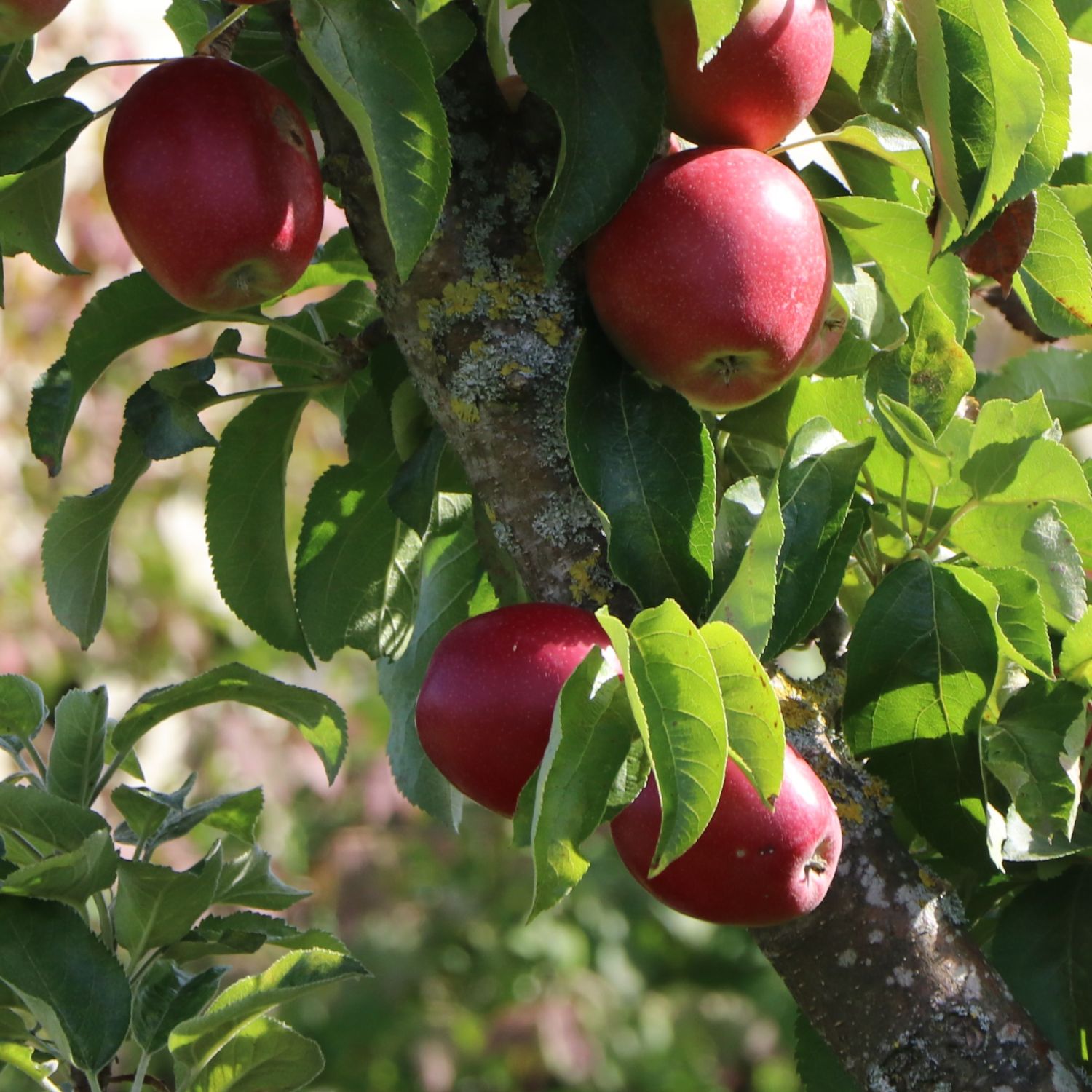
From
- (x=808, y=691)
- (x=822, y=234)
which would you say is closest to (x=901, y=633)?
(x=808, y=691)

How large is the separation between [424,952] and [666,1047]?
0.57 meters

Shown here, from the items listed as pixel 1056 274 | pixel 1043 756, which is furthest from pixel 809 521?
pixel 1056 274

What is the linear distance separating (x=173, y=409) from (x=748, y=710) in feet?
1.44

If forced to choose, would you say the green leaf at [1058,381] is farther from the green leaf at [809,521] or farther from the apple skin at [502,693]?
the apple skin at [502,693]

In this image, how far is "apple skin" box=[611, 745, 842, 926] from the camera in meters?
0.61

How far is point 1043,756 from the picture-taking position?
2.29 ft

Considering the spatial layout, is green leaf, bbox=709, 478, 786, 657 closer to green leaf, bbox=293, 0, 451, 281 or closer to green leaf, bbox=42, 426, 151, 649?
green leaf, bbox=293, 0, 451, 281

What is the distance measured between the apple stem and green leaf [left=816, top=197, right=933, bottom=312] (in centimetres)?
35

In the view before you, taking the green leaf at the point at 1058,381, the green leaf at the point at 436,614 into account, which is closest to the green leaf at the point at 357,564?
the green leaf at the point at 436,614

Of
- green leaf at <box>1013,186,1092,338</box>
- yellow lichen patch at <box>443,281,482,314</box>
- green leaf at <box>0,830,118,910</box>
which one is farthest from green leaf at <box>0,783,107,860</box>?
green leaf at <box>1013,186,1092,338</box>

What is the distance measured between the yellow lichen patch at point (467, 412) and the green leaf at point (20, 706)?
1.06ft

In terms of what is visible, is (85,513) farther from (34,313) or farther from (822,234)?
(34,313)

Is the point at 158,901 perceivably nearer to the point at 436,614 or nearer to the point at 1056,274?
the point at 436,614

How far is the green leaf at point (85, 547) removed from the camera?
2.78 feet
